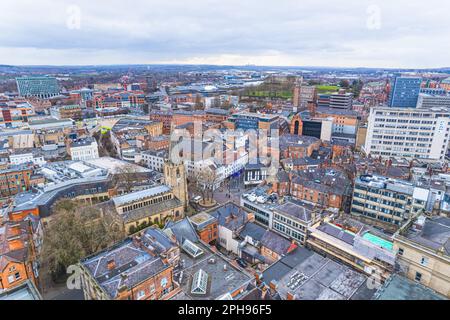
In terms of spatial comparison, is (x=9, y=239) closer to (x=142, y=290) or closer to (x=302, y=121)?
(x=142, y=290)

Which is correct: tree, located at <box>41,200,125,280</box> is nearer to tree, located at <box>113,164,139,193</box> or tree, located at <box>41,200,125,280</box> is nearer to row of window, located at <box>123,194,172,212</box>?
row of window, located at <box>123,194,172,212</box>

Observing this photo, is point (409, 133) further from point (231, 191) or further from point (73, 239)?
point (73, 239)

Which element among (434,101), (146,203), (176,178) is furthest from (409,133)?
(434,101)

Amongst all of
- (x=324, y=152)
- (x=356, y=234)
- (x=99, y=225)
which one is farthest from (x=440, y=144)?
(x=99, y=225)

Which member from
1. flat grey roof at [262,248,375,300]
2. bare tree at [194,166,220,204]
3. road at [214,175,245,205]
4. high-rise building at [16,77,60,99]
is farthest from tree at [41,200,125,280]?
high-rise building at [16,77,60,99]

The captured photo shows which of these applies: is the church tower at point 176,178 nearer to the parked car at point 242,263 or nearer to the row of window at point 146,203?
the row of window at point 146,203

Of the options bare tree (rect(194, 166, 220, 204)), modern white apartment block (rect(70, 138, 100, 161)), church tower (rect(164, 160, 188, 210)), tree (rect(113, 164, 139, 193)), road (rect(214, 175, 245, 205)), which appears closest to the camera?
church tower (rect(164, 160, 188, 210))
